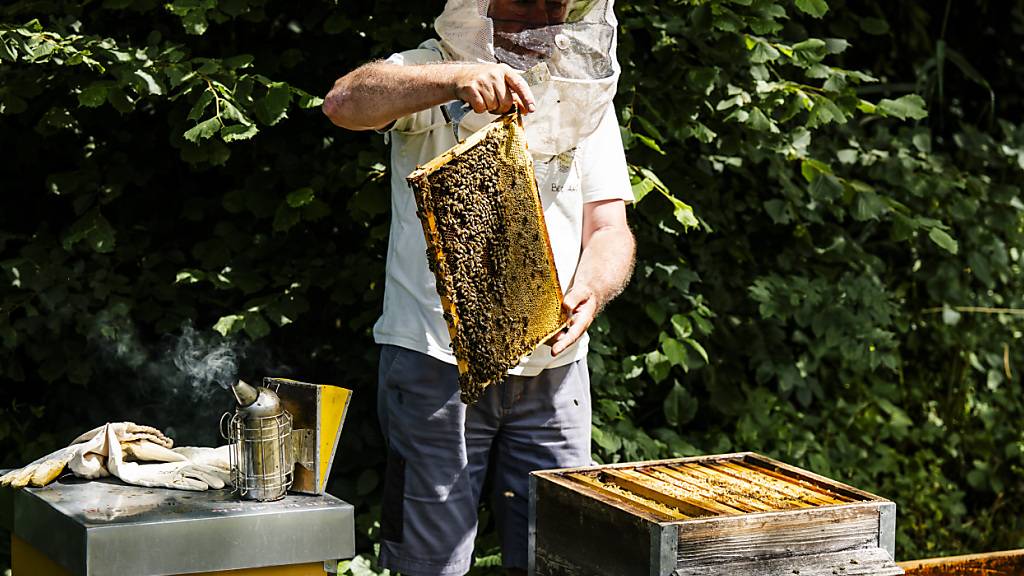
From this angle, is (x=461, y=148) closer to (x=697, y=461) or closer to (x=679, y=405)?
(x=697, y=461)

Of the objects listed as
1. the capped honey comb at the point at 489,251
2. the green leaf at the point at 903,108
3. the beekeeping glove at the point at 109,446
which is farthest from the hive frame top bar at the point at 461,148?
the green leaf at the point at 903,108

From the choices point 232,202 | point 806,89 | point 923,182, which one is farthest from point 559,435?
point 923,182

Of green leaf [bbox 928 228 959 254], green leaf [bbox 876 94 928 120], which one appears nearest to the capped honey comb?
green leaf [bbox 876 94 928 120]

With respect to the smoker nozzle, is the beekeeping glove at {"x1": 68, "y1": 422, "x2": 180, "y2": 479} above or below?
below

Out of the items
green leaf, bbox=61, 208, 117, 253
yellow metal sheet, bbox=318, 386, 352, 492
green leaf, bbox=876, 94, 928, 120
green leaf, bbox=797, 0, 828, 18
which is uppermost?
green leaf, bbox=797, 0, 828, 18

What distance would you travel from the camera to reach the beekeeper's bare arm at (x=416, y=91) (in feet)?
6.34

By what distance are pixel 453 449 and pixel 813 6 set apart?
1.71m

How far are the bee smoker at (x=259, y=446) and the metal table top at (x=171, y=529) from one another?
3cm

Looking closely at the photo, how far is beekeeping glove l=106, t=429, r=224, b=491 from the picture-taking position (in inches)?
79.7

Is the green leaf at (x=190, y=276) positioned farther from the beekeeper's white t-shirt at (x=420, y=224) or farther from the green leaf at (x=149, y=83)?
the beekeeper's white t-shirt at (x=420, y=224)

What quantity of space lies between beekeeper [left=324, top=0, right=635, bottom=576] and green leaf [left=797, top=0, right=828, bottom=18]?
0.95m

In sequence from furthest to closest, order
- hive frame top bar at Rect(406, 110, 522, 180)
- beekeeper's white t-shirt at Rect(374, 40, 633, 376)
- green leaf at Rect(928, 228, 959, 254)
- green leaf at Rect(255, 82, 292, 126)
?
green leaf at Rect(928, 228, 959, 254) < green leaf at Rect(255, 82, 292, 126) < beekeeper's white t-shirt at Rect(374, 40, 633, 376) < hive frame top bar at Rect(406, 110, 522, 180)

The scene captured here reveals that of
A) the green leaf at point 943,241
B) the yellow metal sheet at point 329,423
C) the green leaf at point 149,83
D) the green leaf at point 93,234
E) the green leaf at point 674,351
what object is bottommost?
the green leaf at point 674,351

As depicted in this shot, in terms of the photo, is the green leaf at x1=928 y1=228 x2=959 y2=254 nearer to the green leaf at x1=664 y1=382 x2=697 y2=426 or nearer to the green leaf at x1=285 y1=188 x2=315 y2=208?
the green leaf at x1=664 y1=382 x2=697 y2=426
